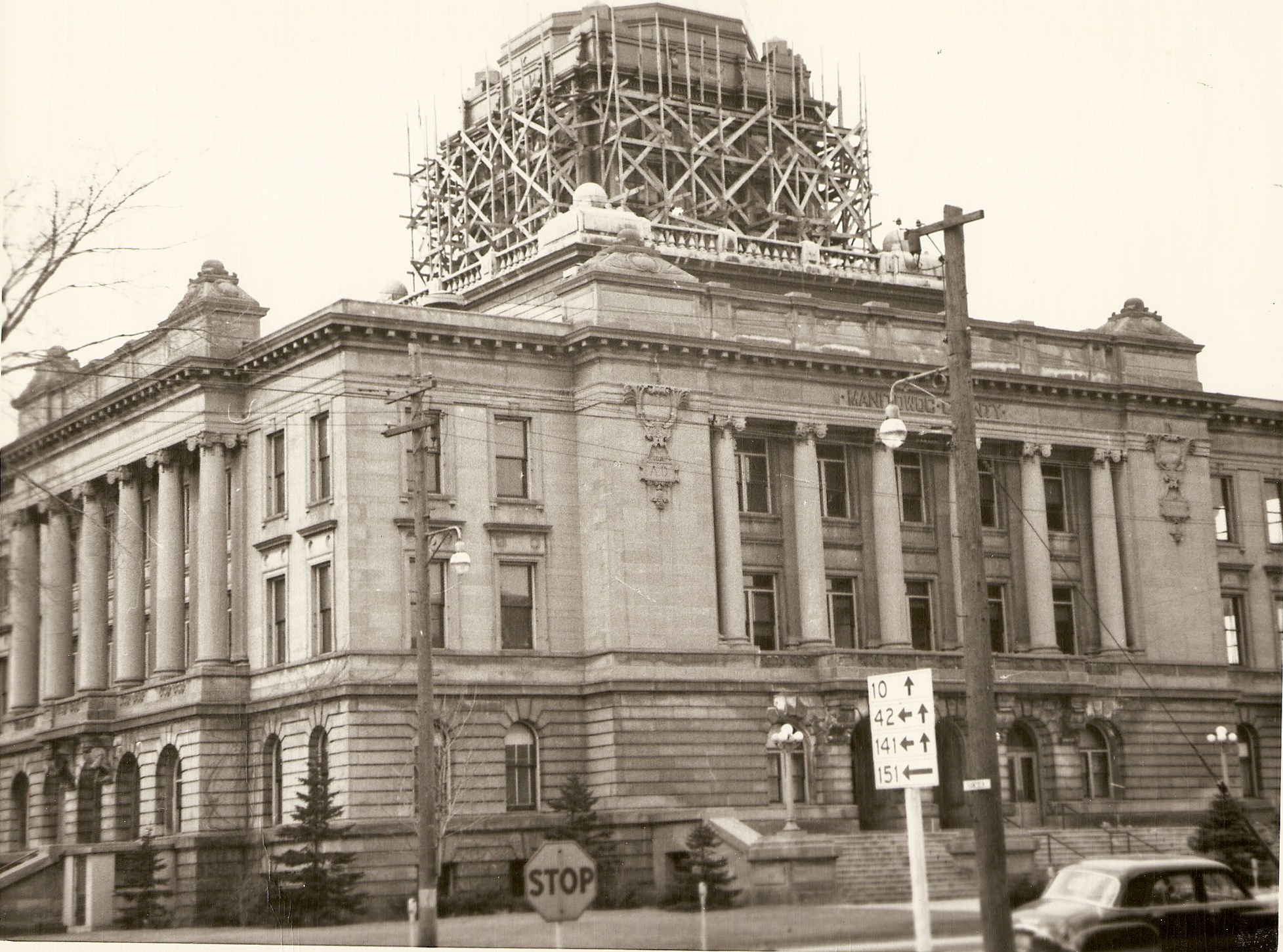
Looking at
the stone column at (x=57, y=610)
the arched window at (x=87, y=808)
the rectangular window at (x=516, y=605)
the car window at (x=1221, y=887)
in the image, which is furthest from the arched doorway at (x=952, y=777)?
the car window at (x=1221, y=887)

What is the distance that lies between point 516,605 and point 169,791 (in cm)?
1001

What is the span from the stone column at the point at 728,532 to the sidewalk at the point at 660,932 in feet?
39.8

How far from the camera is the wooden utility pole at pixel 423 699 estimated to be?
33.1 metres

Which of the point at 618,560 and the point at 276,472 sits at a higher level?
the point at 276,472

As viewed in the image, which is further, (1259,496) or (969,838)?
(1259,496)

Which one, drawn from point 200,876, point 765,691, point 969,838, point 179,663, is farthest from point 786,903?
point 179,663

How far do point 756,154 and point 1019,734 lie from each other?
19563 mm

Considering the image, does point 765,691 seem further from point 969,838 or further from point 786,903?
point 786,903

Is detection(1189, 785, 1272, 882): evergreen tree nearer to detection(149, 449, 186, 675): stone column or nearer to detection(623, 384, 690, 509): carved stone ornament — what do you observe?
detection(623, 384, 690, 509): carved stone ornament

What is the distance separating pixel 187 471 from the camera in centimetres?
5297

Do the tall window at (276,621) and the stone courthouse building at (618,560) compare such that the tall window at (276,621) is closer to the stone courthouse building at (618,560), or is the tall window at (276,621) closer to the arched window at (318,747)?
the stone courthouse building at (618,560)

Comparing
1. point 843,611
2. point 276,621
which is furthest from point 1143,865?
point 276,621

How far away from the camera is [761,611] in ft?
172

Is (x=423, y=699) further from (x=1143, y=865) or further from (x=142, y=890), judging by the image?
(x=142, y=890)
